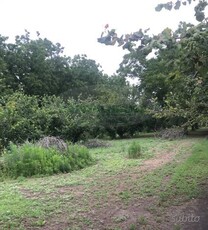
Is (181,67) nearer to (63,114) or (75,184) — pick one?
(75,184)

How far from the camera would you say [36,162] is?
7840 mm

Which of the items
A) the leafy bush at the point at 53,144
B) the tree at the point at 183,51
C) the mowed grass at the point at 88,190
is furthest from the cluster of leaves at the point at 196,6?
the leafy bush at the point at 53,144

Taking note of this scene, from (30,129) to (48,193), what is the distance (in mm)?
7142

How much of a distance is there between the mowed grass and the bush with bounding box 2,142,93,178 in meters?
0.40

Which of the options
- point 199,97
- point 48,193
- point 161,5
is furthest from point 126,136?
point 161,5

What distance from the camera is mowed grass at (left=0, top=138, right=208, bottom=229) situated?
15.7 feet

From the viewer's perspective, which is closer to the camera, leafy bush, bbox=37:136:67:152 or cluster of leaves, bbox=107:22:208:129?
cluster of leaves, bbox=107:22:208:129

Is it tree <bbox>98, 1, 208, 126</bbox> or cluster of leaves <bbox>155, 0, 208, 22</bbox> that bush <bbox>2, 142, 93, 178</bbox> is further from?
cluster of leaves <bbox>155, 0, 208, 22</bbox>

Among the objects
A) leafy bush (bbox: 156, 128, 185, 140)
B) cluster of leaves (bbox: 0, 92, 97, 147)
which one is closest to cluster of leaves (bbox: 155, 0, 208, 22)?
cluster of leaves (bbox: 0, 92, 97, 147)

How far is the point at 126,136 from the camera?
68.5 ft

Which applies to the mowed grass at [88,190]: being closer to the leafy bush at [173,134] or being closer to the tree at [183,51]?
the tree at [183,51]

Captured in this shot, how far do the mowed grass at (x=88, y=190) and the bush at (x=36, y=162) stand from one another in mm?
396

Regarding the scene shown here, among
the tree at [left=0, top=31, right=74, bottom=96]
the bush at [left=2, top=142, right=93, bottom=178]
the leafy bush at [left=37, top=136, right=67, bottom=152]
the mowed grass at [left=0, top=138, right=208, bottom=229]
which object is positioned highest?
the tree at [left=0, top=31, right=74, bottom=96]

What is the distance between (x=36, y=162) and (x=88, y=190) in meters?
2.08
